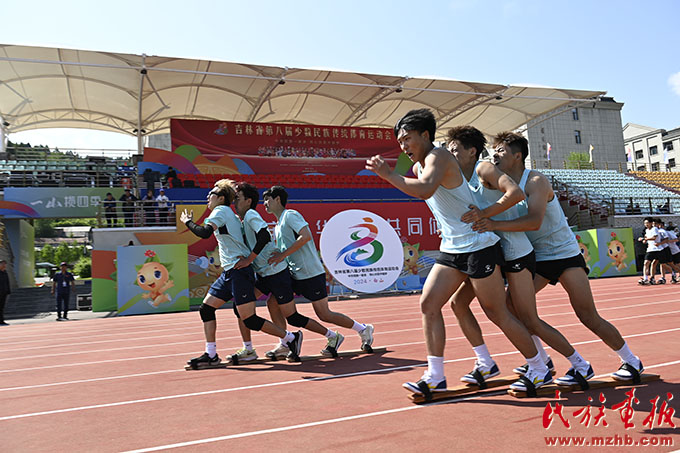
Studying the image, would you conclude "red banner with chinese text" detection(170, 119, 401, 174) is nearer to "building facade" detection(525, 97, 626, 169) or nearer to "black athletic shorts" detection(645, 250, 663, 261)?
"black athletic shorts" detection(645, 250, 663, 261)

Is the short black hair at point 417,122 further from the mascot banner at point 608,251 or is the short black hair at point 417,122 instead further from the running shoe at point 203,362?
the mascot banner at point 608,251

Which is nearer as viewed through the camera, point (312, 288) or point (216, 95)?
point (312, 288)

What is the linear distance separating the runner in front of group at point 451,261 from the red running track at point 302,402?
24cm

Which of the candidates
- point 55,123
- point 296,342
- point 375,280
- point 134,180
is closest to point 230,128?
point 134,180

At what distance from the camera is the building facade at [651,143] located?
193ft

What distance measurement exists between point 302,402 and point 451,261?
1.44m

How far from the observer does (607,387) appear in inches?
141

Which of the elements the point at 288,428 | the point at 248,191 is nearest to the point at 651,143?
the point at 248,191

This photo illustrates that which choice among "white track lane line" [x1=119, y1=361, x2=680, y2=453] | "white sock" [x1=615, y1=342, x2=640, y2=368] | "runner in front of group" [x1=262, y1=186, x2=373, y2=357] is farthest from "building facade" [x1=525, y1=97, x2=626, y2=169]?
"white track lane line" [x1=119, y1=361, x2=680, y2=453]

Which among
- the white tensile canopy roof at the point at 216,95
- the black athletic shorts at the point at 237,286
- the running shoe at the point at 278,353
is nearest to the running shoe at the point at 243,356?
the running shoe at the point at 278,353

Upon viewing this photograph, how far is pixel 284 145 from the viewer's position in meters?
25.4

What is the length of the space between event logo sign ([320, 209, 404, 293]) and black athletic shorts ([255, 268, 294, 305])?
280 inches

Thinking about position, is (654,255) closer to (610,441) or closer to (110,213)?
(610,441)

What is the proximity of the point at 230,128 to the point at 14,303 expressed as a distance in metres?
11.6
